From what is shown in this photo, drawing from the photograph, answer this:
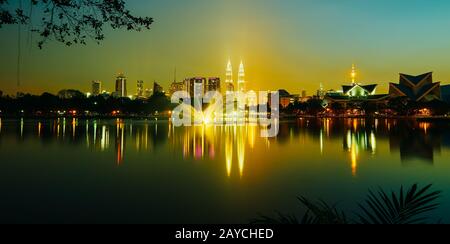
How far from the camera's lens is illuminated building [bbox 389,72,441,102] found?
259ft

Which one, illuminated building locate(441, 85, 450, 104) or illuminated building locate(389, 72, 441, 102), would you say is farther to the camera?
illuminated building locate(441, 85, 450, 104)

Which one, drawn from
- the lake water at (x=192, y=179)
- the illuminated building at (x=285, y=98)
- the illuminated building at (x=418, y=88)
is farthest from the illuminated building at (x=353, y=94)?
the lake water at (x=192, y=179)

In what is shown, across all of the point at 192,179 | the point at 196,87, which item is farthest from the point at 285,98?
the point at 192,179

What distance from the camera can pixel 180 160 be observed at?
1516 centimetres

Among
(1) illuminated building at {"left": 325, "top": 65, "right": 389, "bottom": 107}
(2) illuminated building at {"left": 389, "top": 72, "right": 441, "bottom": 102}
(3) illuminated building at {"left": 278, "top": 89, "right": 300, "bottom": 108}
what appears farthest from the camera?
(3) illuminated building at {"left": 278, "top": 89, "right": 300, "bottom": 108}

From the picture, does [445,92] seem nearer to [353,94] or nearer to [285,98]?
[353,94]

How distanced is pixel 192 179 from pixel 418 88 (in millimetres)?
81395

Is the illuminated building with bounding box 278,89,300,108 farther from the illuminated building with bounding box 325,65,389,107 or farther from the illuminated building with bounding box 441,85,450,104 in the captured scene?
the illuminated building with bounding box 441,85,450,104

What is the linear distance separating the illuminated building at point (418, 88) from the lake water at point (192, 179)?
67390mm

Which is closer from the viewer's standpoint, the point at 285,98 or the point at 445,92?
the point at 445,92

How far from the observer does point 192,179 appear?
11172mm

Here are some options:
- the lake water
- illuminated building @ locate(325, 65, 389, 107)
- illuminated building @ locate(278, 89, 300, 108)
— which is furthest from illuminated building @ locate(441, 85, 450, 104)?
the lake water

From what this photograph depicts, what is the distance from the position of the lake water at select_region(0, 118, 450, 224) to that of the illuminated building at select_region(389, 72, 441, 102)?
2653 inches
